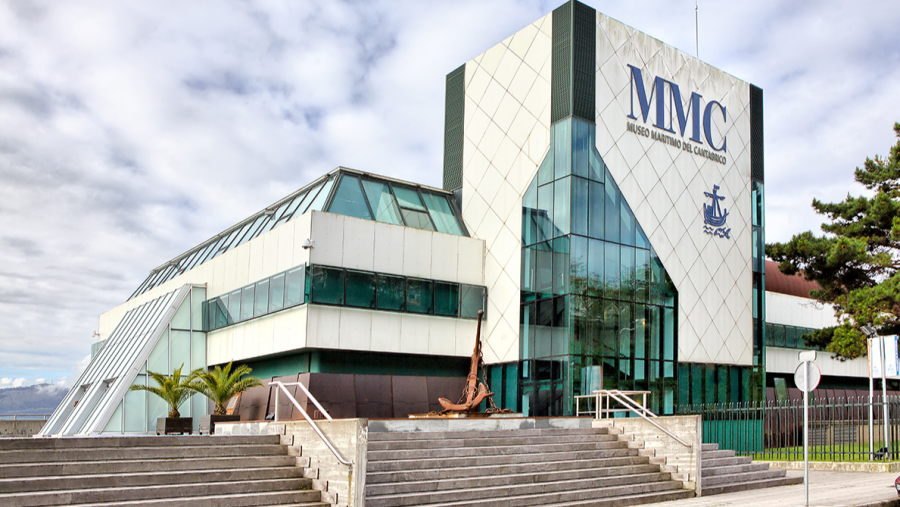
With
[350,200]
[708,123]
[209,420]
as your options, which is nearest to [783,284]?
[708,123]

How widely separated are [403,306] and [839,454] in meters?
12.9

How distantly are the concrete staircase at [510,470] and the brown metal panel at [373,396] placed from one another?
24.9 ft

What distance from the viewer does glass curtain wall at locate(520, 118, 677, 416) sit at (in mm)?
22531

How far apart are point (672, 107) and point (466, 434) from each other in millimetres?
15852

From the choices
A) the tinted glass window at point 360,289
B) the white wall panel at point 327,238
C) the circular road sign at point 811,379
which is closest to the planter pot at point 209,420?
the tinted glass window at point 360,289

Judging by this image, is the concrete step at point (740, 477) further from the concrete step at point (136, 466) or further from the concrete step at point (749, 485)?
the concrete step at point (136, 466)

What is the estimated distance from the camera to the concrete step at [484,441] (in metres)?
14.1

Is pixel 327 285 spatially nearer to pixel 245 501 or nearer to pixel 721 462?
pixel 245 501

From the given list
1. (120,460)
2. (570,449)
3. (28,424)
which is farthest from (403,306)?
(28,424)

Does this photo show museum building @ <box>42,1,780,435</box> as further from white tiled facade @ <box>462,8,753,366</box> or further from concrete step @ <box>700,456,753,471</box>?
concrete step @ <box>700,456,753,471</box>

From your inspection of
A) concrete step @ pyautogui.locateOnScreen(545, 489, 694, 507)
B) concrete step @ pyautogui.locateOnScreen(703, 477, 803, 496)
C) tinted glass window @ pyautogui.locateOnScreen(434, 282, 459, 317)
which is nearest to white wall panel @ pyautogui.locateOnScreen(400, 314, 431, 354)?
tinted glass window @ pyautogui.locateOnScreen(434, 282, 459, 317)

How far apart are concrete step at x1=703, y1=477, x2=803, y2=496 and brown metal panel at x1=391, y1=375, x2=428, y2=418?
10.0m

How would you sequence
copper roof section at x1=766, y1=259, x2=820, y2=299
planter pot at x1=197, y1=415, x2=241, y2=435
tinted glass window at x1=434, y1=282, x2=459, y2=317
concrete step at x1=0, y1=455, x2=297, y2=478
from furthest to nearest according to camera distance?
copper roof section at x1=766, y1=259, x2=820, y2=299, tinted glass window at x1=434, y1=282, x2=459, y2=317, planter pot at x1=197, y1=415, x2=241, y2=435, concrete step at x1=0, y1=455, x2=297, y2=478

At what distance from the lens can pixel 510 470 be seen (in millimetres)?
14297
